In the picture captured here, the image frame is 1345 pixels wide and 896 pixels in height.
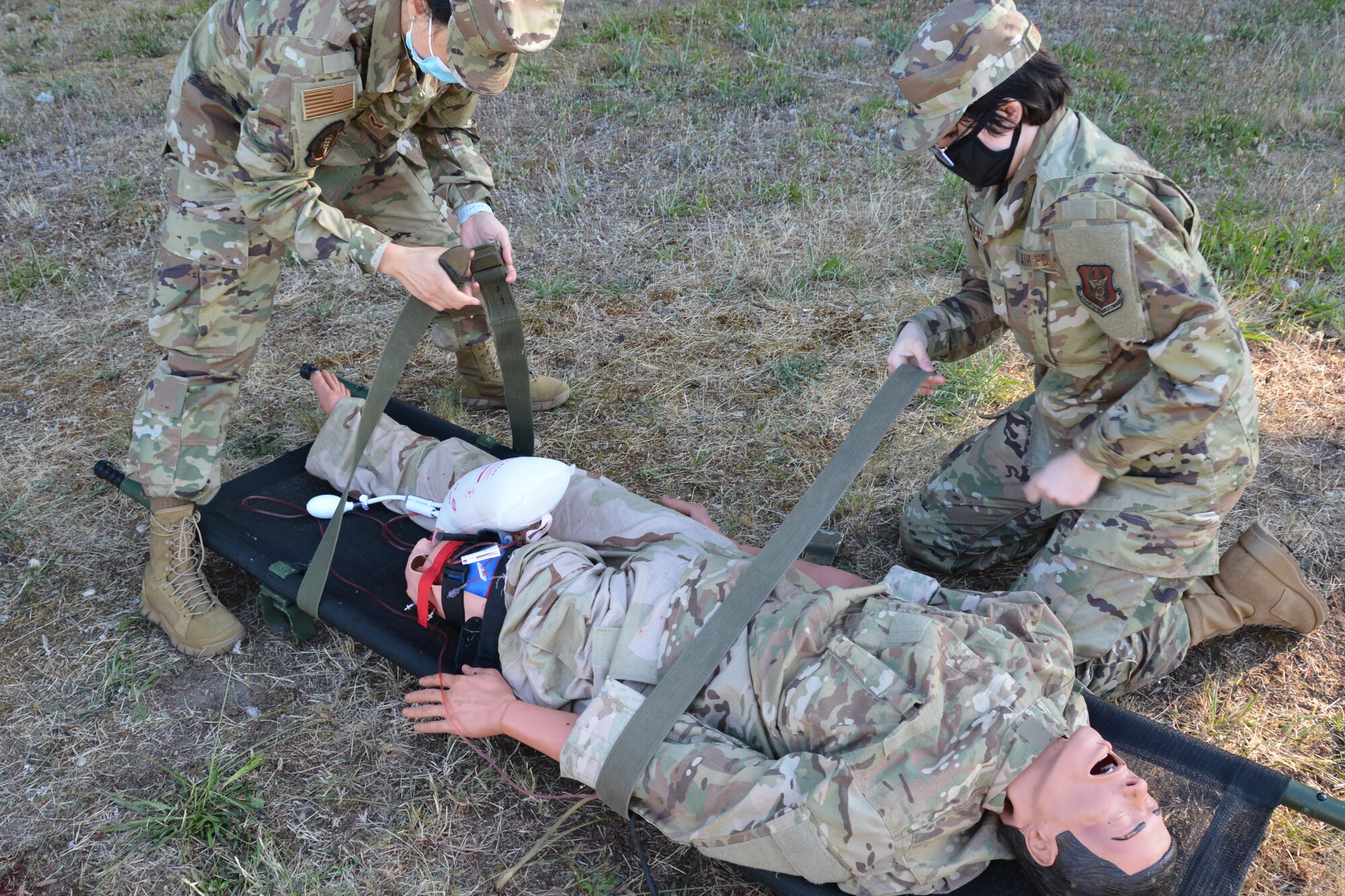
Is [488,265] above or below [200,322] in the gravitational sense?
above

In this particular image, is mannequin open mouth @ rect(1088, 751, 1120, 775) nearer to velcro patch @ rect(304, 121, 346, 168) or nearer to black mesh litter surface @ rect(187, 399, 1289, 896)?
black mesh litter surface @ rect(187, 399, 1289, 896)

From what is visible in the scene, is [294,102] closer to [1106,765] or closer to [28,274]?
[1106,765]

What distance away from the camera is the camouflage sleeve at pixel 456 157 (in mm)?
3438

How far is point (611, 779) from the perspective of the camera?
221 cm

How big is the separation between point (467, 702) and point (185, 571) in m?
1.24

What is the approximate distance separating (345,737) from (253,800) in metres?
0.29

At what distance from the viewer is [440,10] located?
256 cm

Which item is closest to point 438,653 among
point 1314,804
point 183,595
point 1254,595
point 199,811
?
point 199,811

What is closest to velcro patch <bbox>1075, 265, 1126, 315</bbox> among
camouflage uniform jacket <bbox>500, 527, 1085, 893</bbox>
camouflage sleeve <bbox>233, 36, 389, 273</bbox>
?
camouflage uniform jacket <bbox>500, 527, 1085, 893</bbox>

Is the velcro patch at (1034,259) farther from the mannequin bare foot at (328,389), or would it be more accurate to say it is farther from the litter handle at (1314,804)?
the mannequin bare foot at (328,389)

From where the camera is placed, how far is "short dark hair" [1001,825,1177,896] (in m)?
1.98

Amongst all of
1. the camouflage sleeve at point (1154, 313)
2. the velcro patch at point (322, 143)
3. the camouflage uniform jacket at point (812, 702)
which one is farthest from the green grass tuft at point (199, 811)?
the camouflage sleeve at point (1154, 313)

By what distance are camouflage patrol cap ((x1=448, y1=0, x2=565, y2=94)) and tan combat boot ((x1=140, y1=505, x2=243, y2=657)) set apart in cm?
170

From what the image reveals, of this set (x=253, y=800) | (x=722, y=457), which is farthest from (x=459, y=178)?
(x=253, y=800)
